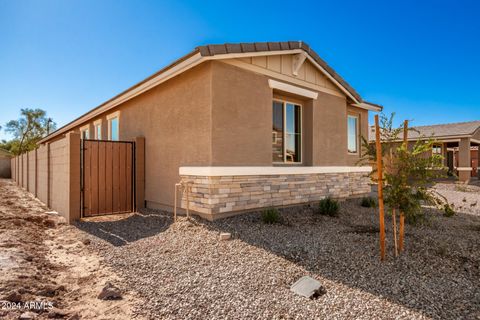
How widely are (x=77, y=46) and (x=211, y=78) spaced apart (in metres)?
8.53

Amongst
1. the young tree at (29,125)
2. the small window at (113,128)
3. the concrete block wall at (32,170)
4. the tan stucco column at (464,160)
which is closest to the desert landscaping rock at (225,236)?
the small window at (113,128)

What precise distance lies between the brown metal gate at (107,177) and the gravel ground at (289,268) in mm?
1256

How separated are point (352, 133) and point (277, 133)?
483 cm

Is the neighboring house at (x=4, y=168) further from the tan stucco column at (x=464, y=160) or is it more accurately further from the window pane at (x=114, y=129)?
the tan stucco column at (x=464, y=160)

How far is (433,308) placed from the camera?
2.78 metres

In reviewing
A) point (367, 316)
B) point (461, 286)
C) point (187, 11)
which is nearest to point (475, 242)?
point (461, 286)

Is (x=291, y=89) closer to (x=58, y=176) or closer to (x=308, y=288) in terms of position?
(x=308, y=288)

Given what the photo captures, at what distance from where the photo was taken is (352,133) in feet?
36.0

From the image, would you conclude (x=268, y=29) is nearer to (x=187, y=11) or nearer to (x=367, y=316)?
(x=187, y=11)

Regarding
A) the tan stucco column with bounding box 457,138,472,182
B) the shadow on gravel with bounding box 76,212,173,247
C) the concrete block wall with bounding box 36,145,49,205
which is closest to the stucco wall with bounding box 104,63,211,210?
the shadow on gravel with bounding box 76,212,173,247

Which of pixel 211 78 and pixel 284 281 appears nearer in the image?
pixel 284 281

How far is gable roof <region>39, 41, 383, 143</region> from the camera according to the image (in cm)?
584

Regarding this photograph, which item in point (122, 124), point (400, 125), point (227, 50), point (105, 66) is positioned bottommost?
point (400, 125)

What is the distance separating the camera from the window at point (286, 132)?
25.1ft
